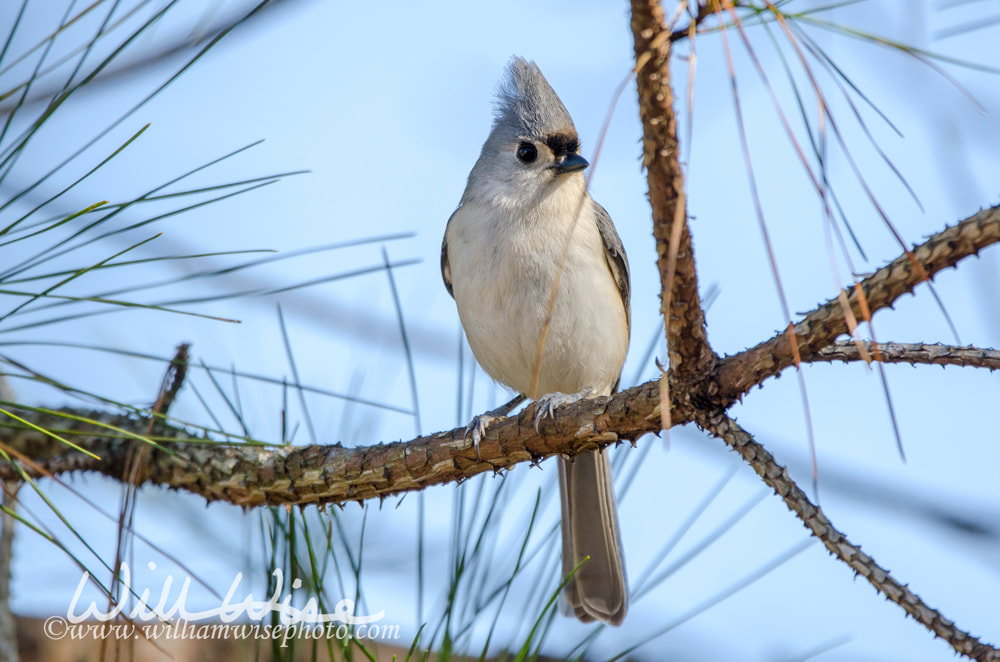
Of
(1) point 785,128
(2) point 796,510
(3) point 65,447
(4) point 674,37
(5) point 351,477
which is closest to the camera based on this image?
(1) point 785,128

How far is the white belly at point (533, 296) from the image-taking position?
10.6 feet

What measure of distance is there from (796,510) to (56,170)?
1623 millimetres

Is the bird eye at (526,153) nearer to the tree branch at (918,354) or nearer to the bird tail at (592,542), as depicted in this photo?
the bird tail at (592,542)

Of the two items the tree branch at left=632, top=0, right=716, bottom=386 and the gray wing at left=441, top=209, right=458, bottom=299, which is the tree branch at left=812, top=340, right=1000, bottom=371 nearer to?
the tree branch at left=632, top=0, right=716, bottom=386

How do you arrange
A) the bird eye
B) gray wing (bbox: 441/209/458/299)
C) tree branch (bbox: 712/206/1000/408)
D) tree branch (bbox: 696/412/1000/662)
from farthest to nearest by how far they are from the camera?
gray wing (bbox: 441/209/458/299) < the bird eye < tree branch (bbox: 696/412/1000/662) < tree branch (bbox: 712/206/1000/408)

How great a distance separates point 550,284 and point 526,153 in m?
0.67

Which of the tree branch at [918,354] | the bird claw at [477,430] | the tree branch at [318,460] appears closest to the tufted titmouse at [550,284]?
the bird claw at [477,430]

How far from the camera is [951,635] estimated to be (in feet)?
4.82

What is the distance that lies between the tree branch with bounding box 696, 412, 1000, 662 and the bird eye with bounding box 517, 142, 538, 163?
6.66 ft

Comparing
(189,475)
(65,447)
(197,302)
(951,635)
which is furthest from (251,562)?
(951,635)

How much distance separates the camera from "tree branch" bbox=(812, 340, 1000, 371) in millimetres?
1493

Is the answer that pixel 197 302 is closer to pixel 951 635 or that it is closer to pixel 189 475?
pixel 189 475

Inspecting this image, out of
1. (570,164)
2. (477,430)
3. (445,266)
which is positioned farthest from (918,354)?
(445,266)

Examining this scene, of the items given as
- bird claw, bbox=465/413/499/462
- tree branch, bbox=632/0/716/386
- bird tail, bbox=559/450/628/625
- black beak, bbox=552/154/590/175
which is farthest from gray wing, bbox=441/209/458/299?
tree branch, bbox=632/0/716/386
